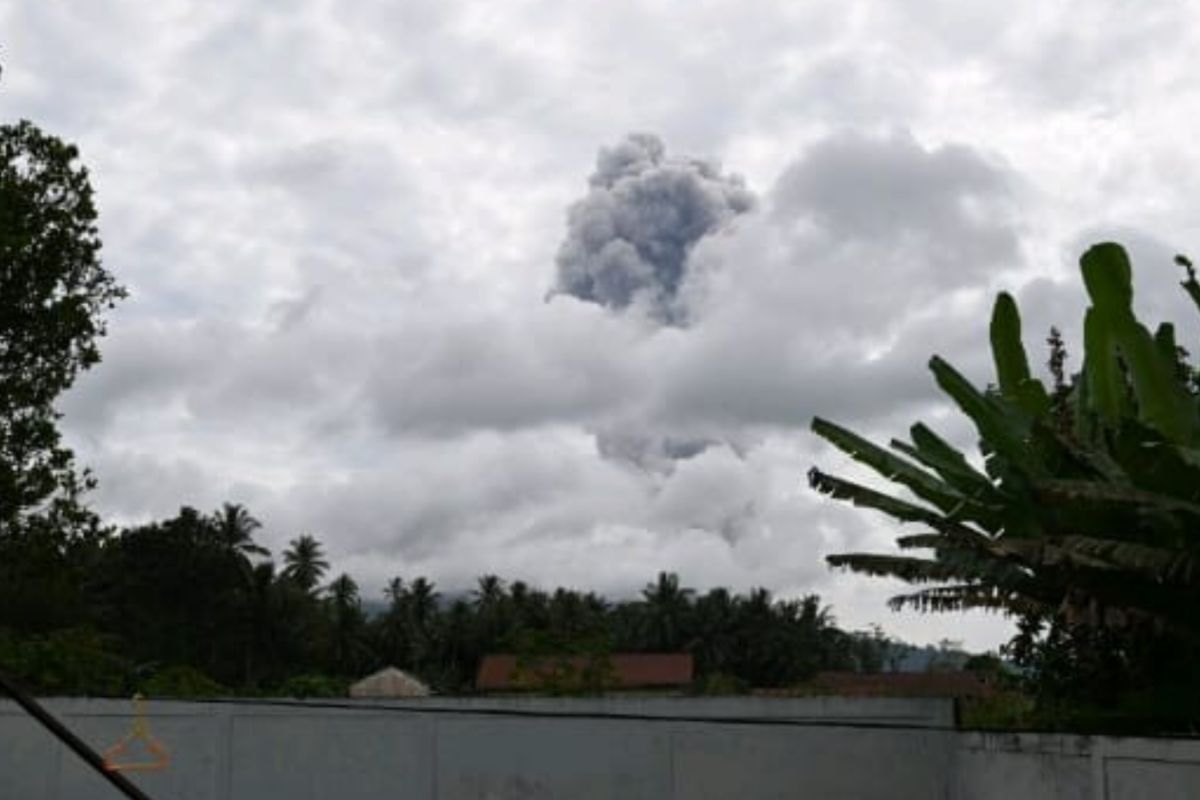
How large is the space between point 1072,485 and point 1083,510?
4.98 ft

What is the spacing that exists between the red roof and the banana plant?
8.66 m

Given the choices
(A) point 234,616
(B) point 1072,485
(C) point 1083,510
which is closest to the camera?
(B) point 1072,485

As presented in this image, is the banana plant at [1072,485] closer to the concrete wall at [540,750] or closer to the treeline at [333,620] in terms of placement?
the concrete wall at [540,750]

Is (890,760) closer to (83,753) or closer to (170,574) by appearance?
(83,753)

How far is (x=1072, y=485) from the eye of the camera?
8484 mm

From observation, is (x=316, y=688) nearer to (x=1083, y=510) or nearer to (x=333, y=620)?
(x=1083, y=510)

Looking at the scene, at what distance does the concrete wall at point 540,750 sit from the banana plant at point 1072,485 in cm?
276

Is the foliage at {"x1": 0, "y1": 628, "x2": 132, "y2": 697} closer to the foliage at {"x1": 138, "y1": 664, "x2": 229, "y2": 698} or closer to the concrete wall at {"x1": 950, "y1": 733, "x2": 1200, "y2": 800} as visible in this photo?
the foliage at {"x1": 138, "y1": 664, "x2": 229, "y2": 698}

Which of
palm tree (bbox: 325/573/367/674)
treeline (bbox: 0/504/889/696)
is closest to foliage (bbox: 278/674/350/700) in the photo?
treeline (bbox: 0/504/889/696)

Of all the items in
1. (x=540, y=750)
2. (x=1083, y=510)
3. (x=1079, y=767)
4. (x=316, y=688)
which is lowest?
(x=540, y=750)

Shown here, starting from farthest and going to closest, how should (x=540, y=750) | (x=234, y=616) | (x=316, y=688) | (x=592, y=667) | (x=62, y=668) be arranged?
(x=234, y=616), (x=316, y=688), (x=592, y=667), (x=62, y=668), (x=540, y=750)

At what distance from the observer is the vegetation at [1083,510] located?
9094 millimetres

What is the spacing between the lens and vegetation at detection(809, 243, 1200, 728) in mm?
9094

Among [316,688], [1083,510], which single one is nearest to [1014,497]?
[1083,510]
